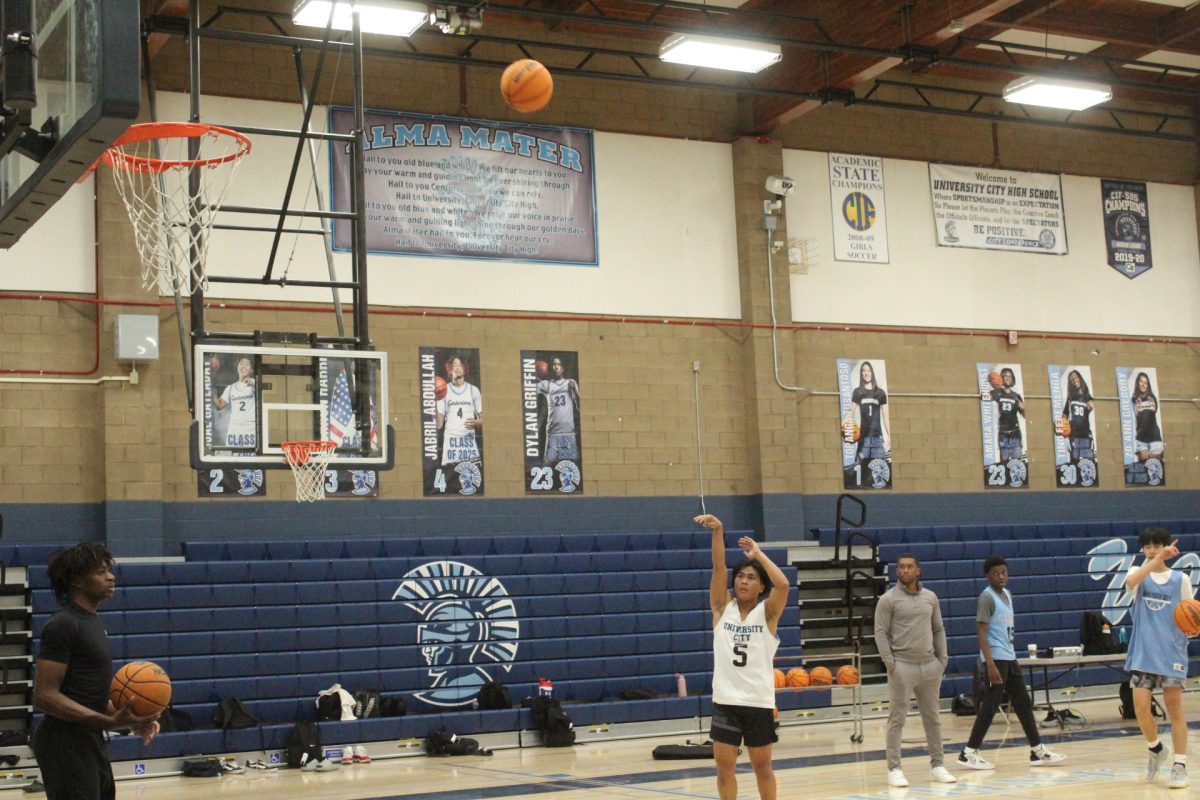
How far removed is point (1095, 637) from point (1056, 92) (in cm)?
659

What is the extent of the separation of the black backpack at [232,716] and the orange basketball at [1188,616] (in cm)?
781

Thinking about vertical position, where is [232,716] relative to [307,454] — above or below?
below

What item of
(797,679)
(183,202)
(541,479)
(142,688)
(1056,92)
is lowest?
(797,679)

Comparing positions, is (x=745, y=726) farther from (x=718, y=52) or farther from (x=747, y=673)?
(x=718, y=52)

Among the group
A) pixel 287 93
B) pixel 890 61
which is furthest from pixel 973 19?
pixel 287 93

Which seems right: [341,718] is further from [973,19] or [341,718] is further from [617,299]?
[973,19]

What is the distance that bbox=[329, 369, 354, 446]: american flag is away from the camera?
31.5ft


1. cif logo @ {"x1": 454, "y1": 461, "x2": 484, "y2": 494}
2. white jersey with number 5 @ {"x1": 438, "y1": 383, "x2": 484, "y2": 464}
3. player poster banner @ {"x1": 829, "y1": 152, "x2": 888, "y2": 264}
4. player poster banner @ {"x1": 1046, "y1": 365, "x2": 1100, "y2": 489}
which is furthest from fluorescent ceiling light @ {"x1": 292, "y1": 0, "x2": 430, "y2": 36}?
player poster banner @ {"x1": 1046, "y1": 365, "x2": 1100, "y2": 489}

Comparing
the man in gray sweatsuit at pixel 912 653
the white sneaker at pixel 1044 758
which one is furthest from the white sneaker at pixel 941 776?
the white sneaker at pixel 1044 758

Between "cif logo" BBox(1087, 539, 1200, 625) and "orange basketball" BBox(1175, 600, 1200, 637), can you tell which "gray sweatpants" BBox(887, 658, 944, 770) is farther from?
"cif logo" BBox(1087, 539, 1200, 625)

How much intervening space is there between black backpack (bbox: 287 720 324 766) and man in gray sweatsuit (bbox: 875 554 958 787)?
17.2 ft

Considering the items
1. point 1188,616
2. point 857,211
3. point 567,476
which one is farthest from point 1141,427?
point 1188,616

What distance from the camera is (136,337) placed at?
14.1 metres

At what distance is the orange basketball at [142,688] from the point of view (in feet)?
18.3
